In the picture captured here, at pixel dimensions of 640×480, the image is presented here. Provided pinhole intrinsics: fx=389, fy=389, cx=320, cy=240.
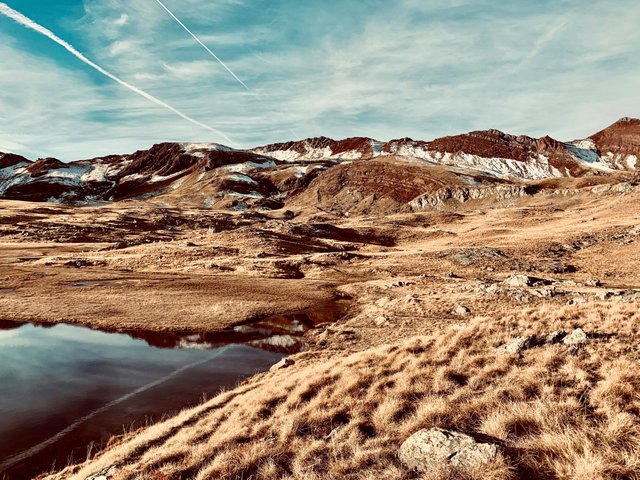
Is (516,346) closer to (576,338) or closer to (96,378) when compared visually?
(576,338)

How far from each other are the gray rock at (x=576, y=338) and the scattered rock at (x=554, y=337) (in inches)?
11.2

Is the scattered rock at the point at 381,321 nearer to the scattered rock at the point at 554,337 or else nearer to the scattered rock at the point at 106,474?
the scattered rock at the point at 554,337

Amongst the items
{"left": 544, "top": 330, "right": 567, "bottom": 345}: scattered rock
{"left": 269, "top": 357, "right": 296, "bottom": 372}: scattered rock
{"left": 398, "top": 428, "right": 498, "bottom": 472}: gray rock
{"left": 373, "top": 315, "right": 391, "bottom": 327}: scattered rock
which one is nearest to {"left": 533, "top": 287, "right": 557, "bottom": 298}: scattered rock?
{"left": 373, "top": 315, "right": 391, "bottom": 327}: scattered rock

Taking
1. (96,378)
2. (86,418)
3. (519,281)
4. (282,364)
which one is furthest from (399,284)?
(86,418)

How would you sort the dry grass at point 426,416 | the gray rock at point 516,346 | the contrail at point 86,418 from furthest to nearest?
the gray rock at point 516,346 < the contrail at point 86,418 < the dry grass at point 426,416

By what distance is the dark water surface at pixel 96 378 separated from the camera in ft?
48.0

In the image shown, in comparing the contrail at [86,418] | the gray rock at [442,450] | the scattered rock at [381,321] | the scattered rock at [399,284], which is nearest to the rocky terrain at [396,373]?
the gray rock at [442,450]

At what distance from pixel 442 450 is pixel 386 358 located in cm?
806

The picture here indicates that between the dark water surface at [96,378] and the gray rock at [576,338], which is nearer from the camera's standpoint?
the gray rock at [576,338]

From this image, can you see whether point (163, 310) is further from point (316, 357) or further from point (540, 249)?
point (540, 249)

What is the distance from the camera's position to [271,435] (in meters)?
11.1

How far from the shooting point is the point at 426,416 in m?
10.2

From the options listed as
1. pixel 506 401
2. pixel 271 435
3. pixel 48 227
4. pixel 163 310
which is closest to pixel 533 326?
pixel 506 401

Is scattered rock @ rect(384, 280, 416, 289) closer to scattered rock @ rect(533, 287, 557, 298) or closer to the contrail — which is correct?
scattered rock @ rect(533, 287, 557, 298)
